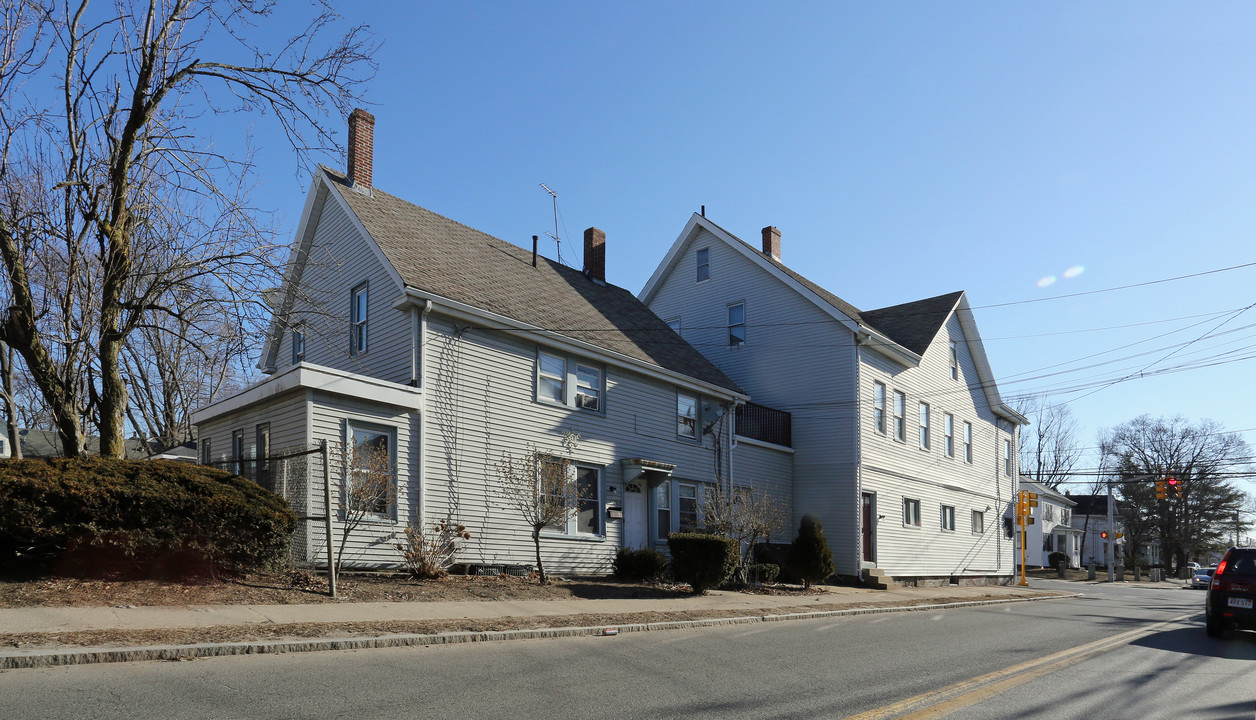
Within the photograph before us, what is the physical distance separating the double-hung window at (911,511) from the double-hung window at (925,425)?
203 cm

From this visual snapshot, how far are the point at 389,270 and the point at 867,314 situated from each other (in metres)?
19.2

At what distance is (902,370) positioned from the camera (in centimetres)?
2892

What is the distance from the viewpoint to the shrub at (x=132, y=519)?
35.8ft

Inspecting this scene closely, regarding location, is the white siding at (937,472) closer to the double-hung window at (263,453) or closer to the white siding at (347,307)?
the white siding at (347,307)

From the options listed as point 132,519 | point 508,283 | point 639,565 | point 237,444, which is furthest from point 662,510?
point 132,519

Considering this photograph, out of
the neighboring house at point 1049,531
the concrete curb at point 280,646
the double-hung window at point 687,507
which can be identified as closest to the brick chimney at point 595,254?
the double-hung window at point 687,507

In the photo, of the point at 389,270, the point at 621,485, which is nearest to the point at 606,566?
the point at 621,485

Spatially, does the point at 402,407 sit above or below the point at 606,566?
above

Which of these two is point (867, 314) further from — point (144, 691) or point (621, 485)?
point (144, 691)

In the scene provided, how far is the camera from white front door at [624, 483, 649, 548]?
69.9ft

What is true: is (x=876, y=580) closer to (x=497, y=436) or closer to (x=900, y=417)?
(x=900, y=417)

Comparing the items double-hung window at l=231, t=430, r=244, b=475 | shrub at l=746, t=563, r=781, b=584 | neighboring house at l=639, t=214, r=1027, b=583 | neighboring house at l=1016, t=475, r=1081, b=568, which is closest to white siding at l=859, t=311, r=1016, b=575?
neighboring house at l=639, t=214, r=1027, b=583

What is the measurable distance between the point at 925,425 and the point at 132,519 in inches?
1001

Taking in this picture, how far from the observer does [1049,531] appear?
68.2 m
